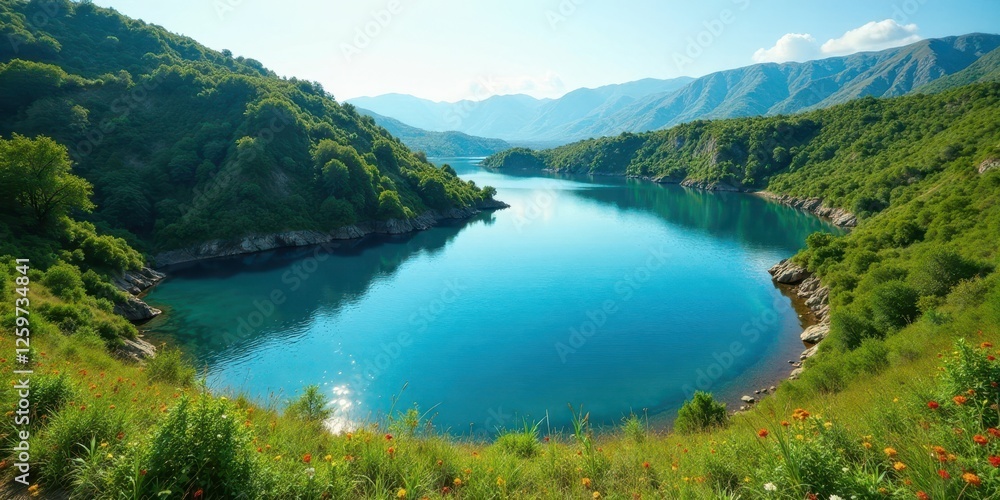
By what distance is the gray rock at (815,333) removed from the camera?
29.4 metres

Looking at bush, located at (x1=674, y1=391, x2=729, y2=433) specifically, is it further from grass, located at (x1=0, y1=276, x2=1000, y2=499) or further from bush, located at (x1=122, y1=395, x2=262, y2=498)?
bush, located at (x1=122, y1=395, x2=262, y2=498)

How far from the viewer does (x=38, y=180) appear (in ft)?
110

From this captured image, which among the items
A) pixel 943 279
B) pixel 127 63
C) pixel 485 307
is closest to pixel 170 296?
pixel 485 307

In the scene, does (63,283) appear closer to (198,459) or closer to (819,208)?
(198,459)

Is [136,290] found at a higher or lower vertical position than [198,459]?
lower

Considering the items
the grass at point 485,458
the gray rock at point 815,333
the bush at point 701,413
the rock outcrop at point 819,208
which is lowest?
the gray rock at point 815,333

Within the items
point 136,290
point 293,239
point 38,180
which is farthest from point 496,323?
point 293,239

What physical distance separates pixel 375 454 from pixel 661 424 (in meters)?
19.5

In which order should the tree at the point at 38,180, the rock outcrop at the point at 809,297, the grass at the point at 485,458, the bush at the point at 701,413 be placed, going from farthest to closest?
1. the tree at the point at 38,180
2. the rock outcrop at the point at 809,297
3. the bush at the point at 701,413
4. the grass at the point at 485,458

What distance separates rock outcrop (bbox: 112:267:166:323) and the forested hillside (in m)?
9.47

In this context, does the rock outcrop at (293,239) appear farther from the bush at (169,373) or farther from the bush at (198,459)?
the bush at (198,459)

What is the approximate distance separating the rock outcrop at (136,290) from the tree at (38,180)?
7.05 metres

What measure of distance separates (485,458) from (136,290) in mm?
46696

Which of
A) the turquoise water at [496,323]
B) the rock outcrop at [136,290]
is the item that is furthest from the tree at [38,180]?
the turquoise water at [496,323]
